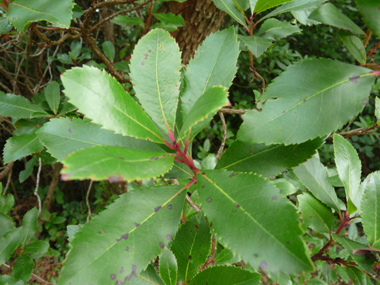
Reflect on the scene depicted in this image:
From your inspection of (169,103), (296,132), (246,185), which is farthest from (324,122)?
(169,103)

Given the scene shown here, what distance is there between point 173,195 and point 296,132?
13.4 inches

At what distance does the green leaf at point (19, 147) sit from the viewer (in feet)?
3.40

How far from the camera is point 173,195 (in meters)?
0.60

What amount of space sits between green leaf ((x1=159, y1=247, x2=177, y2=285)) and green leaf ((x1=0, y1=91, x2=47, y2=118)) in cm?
93

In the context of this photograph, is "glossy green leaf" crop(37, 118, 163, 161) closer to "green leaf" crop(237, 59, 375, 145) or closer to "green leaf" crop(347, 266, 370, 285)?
"green leaf" crop(237, 59, 375, 145)

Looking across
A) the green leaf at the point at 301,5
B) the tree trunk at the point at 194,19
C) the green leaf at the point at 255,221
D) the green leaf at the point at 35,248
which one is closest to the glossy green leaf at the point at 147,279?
the green leaf at the point at 255,221

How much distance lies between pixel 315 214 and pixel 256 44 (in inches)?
23.9

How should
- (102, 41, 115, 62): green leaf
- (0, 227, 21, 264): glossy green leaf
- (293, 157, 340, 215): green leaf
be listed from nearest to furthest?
1. (293, 157, 340, 215): green leaf
2. (0, 227, 21, 264): glossy green leaf
3. (102, 41, 115, 62): green leaf

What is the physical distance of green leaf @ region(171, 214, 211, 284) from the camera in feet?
2.37

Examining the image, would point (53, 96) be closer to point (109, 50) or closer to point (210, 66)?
point (109, 50)

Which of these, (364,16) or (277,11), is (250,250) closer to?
(364,16)

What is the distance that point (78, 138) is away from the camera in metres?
0.65

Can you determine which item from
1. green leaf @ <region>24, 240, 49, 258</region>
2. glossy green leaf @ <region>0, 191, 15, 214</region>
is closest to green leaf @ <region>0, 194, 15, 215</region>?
glossy green leaf @ <region>0, 191, 15, 214</region>

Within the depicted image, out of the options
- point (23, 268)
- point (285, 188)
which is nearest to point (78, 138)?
point (285, 188)
